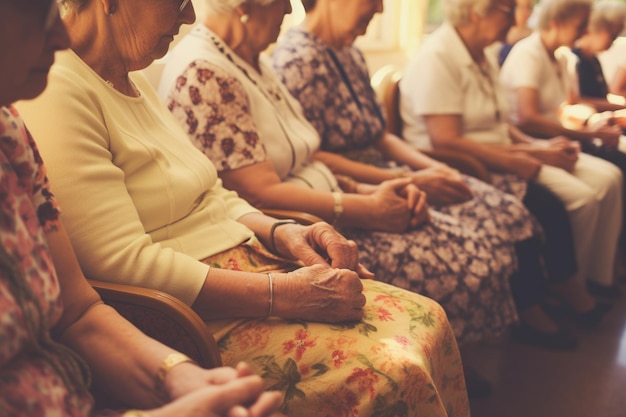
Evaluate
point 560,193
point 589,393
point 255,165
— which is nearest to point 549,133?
point 560,193

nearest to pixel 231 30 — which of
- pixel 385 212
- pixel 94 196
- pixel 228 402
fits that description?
pixel 385 212

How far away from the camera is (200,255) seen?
4.31 feet

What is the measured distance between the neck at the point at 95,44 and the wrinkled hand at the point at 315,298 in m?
0.55

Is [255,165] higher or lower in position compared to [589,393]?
higher

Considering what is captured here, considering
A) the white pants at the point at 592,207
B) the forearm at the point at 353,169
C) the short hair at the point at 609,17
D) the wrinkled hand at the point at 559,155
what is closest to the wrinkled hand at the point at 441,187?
the forearm at the point at 353,169

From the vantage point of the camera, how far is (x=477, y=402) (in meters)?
2.06

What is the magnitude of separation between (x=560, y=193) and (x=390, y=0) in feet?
6.11

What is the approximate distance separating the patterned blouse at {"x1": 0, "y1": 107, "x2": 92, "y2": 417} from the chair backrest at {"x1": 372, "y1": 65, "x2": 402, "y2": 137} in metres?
1.93

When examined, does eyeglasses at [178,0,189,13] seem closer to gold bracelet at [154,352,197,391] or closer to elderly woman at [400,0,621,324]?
gold bracelet at [154,352,197,391]

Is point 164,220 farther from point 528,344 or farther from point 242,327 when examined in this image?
point 528,344

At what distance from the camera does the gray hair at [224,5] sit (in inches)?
66.2

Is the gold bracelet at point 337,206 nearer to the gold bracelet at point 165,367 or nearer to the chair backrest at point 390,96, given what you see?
the gold bracelet at point 165,367

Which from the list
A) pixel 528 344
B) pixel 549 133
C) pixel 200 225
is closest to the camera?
pixel 200 225

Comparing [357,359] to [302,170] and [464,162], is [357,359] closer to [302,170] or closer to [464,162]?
[302,170]
